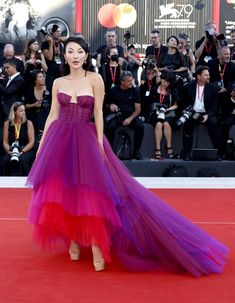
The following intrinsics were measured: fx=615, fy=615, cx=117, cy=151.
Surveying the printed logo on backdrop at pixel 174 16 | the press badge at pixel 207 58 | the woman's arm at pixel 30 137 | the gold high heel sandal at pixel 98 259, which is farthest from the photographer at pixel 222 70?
the printed logo on backdrop at pixel 174 16

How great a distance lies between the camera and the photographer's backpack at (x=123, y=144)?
8336 millimetres

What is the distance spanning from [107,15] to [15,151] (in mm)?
8723

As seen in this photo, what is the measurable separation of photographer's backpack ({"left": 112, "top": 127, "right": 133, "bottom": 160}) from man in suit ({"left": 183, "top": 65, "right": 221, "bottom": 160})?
767 mm

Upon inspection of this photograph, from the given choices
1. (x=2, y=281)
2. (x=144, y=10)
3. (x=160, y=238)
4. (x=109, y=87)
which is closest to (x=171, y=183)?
(x=109, y=87)

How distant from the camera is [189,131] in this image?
27.8 feet

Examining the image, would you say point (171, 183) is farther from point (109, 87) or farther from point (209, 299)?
point (209, 299)

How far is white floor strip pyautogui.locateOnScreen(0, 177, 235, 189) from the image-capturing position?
666 centimetres

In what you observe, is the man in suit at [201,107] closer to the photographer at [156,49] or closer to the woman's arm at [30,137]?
the photographer at [156,49]

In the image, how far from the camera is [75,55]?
3676mm

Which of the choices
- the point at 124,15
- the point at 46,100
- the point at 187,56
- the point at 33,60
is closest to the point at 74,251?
the point at 46,100

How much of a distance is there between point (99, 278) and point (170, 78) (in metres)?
5.44

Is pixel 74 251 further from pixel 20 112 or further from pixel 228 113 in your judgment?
pixel 228 113

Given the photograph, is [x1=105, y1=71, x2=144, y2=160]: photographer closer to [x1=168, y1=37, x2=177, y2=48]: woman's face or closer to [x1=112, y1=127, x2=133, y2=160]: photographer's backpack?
[x1=112, y1=127, x2=133, y2=160]: photographer's backpack

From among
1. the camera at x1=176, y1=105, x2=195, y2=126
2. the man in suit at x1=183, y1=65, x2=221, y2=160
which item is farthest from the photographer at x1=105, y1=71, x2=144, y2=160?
the man in suit at x1=183, y1=65, x2=221, y2=160
